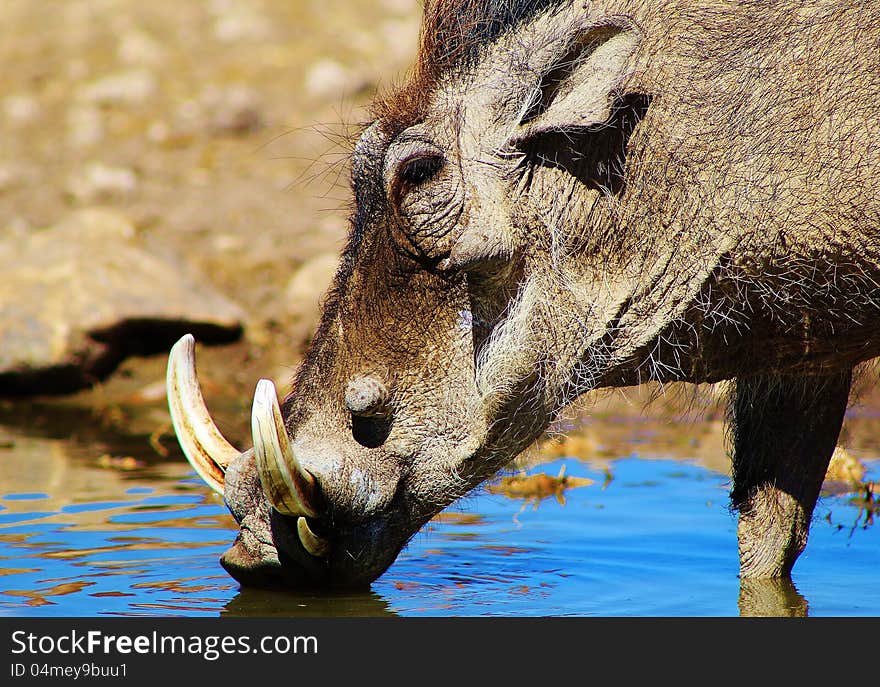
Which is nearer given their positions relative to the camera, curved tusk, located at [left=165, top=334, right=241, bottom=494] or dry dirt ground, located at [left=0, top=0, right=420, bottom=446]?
curved tusk, located at [left=165, top=334, right=241, bottom=494]

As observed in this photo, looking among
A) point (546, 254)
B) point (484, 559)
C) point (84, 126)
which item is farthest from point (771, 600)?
point (84, 126)

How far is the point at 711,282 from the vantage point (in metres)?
3.34

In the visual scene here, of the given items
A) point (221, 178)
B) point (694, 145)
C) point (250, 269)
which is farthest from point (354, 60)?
point (694, 145)

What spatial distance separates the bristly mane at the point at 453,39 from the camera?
351cm

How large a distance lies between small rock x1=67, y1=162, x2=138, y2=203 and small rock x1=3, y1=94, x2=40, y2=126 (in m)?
1.39

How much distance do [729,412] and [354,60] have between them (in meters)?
7.56

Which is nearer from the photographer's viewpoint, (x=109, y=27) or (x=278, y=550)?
(x=278, y=550)

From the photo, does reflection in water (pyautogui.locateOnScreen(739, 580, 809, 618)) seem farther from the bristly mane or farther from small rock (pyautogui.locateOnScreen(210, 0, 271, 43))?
small rock (pyautogui.locateOnScreen(210, 0, 271, 43))

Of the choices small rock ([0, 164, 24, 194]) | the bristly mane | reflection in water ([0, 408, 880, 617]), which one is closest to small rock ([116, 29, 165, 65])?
small rock ([0, 164, 24, 194])

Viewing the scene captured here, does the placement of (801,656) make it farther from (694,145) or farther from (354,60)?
(354,60)

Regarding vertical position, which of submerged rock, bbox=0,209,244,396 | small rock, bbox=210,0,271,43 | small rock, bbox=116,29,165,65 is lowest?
submerged rock, bbox=0,209,244,396

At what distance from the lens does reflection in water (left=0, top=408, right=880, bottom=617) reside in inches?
145

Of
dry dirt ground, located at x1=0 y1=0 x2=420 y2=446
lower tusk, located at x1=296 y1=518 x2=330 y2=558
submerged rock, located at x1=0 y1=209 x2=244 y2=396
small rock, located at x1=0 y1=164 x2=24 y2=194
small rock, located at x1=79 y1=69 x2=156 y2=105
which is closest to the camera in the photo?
lower tusk, located at x1=296 y1=518 x2=330 y2=558

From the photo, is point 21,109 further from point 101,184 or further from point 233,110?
point 101,184
